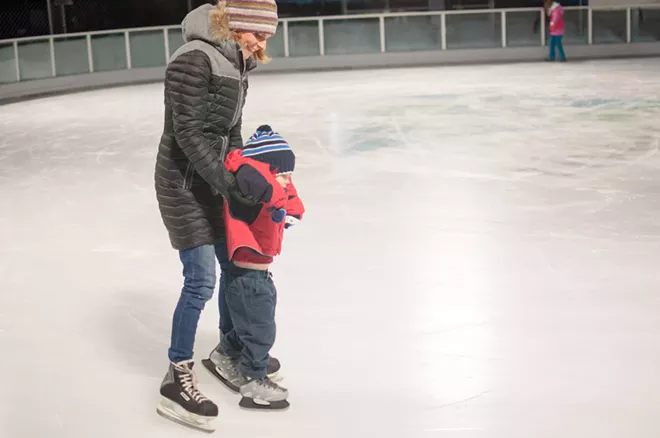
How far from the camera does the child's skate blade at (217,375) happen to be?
3.65m

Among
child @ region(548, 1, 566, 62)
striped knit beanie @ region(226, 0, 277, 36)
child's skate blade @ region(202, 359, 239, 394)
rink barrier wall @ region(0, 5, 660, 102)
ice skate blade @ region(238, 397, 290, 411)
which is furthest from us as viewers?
rink barrier wall @ region(0, 5, 660, 102)

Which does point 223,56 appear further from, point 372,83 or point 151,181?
point 372,83

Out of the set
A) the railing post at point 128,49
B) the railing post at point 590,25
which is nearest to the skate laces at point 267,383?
the railing post at point 128,49

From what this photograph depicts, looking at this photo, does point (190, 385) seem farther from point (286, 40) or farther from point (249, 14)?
point (286, 40)

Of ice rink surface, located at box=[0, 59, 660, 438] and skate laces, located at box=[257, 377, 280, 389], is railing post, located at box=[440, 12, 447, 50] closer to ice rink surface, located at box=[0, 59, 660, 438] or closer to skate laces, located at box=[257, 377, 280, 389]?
ice rink surface, located at box=[0, 59, 660, 438]

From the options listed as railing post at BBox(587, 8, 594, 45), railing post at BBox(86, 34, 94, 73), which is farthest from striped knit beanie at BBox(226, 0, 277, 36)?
railing post at BBox(587, 8, 594, 45)

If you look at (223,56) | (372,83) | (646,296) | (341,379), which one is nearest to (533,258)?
(646,296)

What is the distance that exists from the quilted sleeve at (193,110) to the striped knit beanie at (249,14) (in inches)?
5.8

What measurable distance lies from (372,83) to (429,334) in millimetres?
12699

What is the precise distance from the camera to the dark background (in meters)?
23.7

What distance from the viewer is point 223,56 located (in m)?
3.27

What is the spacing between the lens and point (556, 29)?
19625mm

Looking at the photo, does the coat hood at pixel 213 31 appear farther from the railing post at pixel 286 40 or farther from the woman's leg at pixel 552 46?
the railing post at pixel 286 40

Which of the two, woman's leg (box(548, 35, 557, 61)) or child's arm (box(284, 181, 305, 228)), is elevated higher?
child's arm (box(284, 181, 305, 228))
